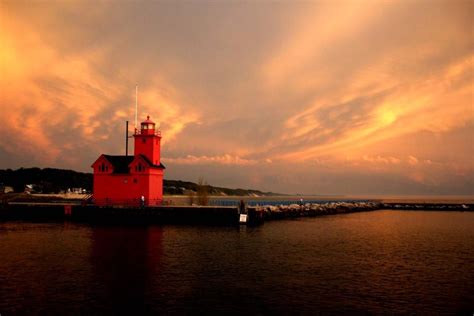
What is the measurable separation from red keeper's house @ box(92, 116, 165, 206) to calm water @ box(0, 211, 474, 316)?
1414 centimetres

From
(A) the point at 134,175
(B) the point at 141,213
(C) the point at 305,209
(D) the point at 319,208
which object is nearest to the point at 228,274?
(B) the point at 141,213

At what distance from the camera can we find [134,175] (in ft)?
174

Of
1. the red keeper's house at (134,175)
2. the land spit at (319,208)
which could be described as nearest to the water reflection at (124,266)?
the red keeper's house at (134,175)

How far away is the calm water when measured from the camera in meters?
17.9

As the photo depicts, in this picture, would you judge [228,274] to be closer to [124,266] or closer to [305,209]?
[124,266]

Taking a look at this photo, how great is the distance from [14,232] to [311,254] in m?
30.0

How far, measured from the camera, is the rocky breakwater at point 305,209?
61284mm

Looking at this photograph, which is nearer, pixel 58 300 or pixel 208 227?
pixel 58 300

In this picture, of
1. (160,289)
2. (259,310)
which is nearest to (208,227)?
(160,289)

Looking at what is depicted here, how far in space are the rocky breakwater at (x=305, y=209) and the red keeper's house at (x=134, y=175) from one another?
14394 millimetres

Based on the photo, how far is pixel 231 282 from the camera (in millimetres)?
21578

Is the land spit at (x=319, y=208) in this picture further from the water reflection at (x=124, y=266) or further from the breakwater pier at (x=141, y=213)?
the water reflection at (x=124, y=266)

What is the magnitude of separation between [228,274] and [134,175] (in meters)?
32.8

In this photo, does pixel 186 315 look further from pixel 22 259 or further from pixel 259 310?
pixel 22 259
